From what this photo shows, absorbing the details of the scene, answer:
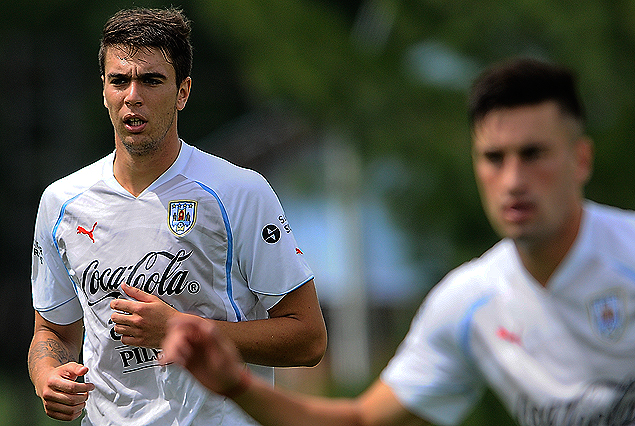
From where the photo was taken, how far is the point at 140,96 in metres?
4.24

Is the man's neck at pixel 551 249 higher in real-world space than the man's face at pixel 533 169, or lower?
lower

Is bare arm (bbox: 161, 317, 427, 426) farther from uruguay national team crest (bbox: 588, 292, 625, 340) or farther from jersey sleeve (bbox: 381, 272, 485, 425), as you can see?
uruguay national team crest (bbox: 588, 292, 625, 340)

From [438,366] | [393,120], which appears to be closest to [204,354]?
[438,366]

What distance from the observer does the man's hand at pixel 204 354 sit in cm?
322

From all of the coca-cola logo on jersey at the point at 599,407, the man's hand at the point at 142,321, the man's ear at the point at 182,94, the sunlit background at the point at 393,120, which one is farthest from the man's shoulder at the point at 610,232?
the sunlit background at the point at 393,120

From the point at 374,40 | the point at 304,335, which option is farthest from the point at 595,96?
the point at 304,335

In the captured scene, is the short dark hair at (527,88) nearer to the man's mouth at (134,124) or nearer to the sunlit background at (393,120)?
the man's mouth at (134,124)

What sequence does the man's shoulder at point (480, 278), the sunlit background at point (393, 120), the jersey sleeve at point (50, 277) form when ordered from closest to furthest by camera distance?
the man's shoulder at point (480, 278) < the jersey sleeve at point (50, 277) < the sunlit background at point (393, 120)

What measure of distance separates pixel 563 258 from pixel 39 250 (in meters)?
2.27

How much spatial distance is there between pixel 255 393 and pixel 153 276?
0.95m

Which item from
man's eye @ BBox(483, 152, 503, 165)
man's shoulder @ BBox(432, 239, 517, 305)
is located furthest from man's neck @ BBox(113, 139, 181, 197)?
man's eye @ BBox(483, 152, 503, 165)

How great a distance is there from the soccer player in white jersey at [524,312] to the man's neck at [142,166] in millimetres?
1228

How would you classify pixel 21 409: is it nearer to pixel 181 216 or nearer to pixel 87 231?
pixel 87 231

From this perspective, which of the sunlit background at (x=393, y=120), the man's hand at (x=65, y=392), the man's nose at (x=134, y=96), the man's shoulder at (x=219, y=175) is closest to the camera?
the man's hand at (x=65, y=392)
